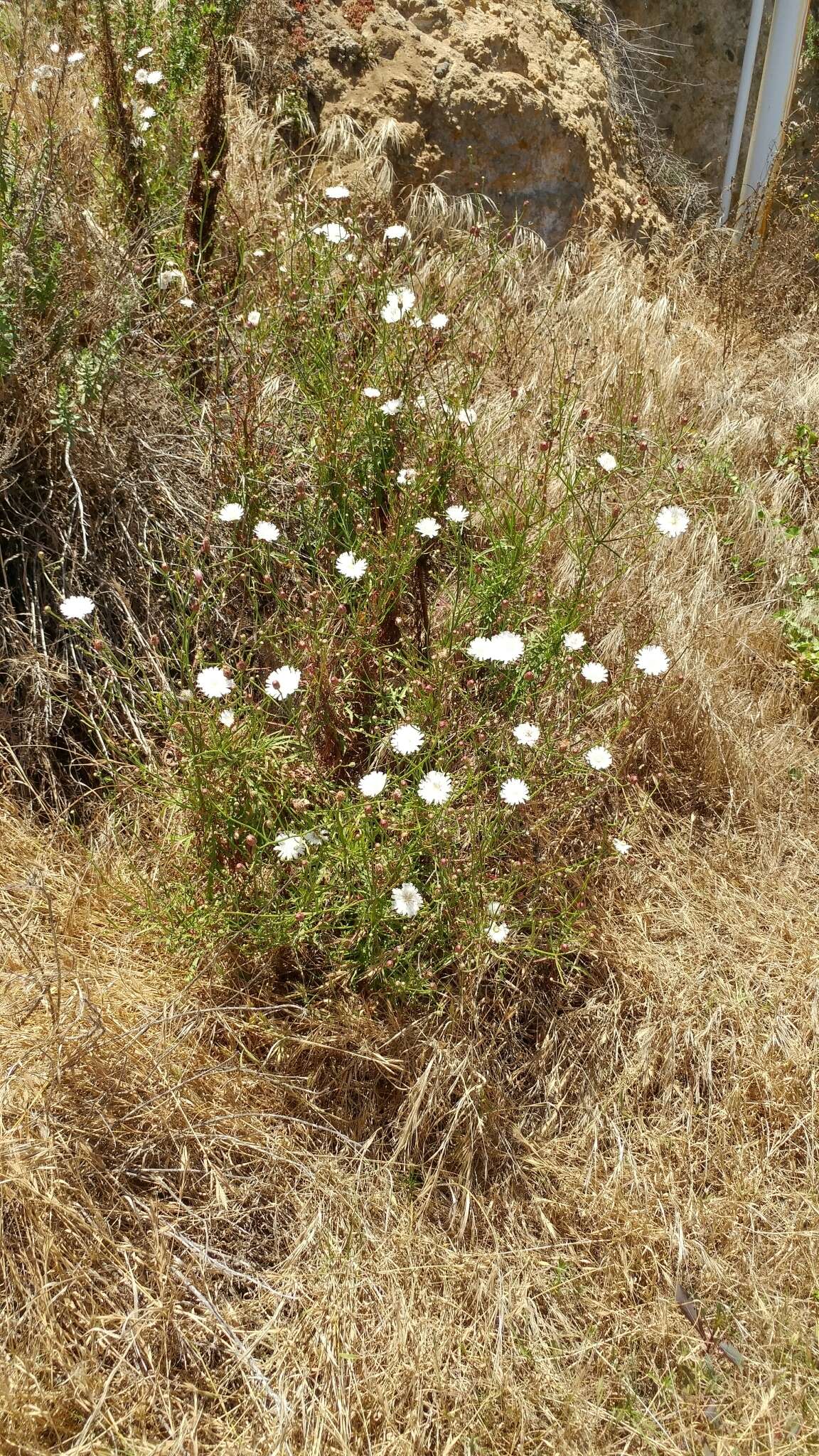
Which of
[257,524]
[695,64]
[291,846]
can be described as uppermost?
[695,64]

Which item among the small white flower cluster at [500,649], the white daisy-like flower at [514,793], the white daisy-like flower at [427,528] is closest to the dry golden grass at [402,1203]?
the white daisy-like flower at [514,793]

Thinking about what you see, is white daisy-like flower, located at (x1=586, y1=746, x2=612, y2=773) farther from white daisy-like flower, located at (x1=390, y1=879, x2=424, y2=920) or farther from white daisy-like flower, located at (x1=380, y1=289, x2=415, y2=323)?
white daisy-like flower, located at (x1=380, y1=289, x2=415, y2=323)

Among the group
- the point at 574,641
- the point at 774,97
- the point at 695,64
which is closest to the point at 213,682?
the point at 574,641

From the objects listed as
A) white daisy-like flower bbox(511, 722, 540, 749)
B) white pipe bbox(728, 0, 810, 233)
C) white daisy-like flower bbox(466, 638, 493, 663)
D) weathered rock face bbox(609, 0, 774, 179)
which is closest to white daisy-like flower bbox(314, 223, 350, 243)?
white daisy-like flower bbox(466, 638, 493, 663)

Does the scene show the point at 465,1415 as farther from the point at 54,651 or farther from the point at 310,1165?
the point at 54,651

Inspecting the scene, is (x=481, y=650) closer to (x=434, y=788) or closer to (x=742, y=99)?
(x=434, y=788)

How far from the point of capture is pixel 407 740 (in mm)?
2232

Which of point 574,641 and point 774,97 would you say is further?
point 774,97

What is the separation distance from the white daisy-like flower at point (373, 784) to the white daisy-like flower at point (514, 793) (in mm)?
268

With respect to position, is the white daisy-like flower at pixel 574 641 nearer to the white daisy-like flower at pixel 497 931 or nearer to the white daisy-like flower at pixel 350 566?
the white daisy-like flower at pixel 350 566

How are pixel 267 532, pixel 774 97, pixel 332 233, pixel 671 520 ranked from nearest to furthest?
pixel 267 532
pixel 671 520
pixel 332 233
pixel 774 97

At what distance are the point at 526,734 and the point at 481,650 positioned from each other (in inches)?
9.0

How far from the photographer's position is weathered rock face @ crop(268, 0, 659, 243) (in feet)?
12.6

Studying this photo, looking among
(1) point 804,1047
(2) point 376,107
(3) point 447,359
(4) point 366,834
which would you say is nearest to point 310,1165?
(4) point 366,834
